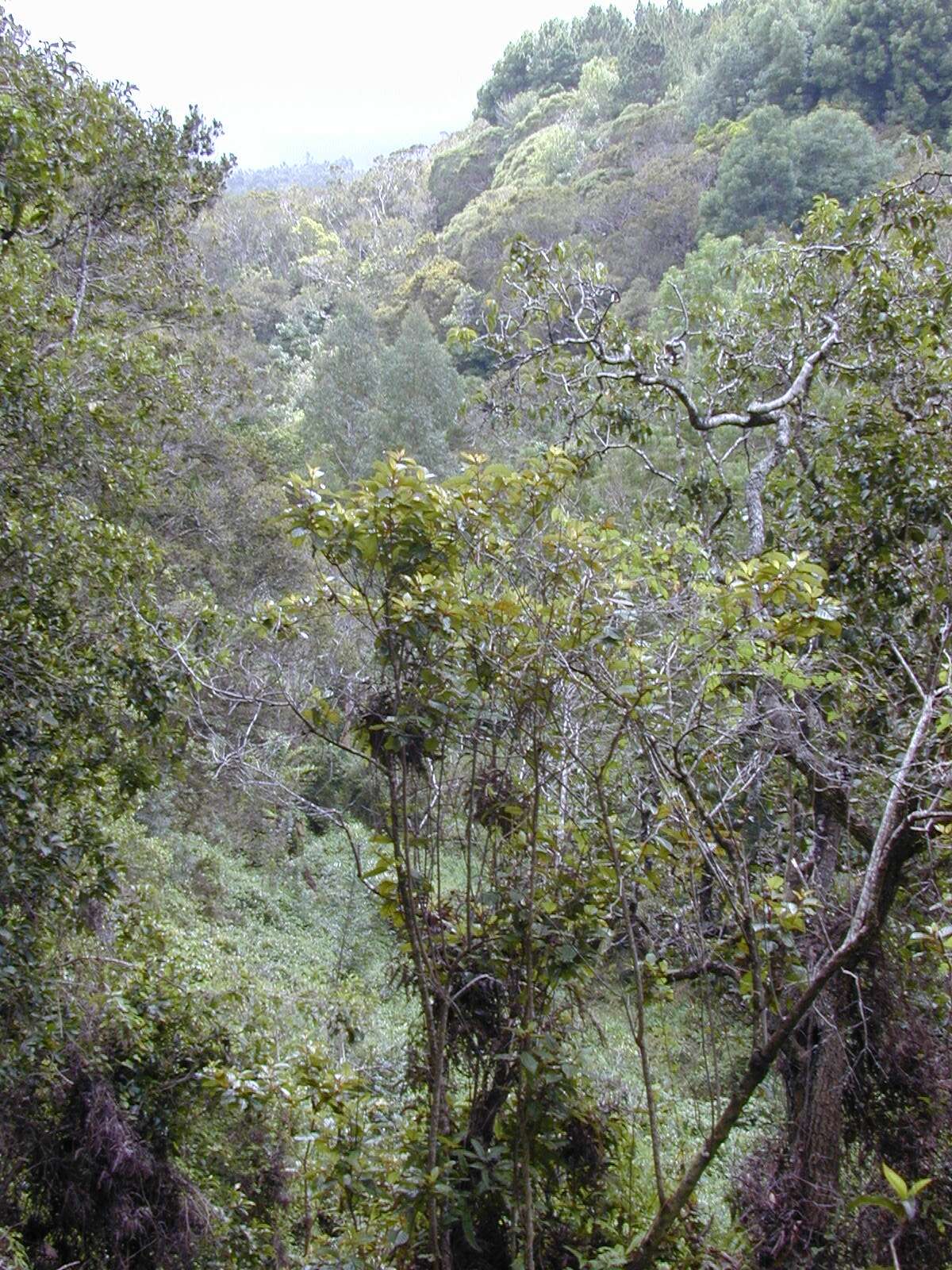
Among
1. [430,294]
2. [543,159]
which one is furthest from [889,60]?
[430,294]

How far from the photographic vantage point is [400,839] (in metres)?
2.81

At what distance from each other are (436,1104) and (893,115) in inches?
1382

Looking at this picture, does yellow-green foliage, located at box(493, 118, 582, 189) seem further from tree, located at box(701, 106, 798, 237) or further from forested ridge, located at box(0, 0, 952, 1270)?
forested ridge, located at box(0, 0, 952, 1270)

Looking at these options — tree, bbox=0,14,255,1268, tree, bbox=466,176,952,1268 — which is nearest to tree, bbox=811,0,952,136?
tree, bbox=466,176,952,1268

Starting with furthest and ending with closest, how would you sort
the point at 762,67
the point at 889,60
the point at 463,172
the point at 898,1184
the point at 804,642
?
the point at 463,172 < the point at 762,67 < the point at 889,60 < the point at 804,642 < the point at 898,1184

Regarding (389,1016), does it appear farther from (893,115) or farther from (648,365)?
(893,115)

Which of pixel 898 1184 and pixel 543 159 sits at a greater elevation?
pixel 543 159

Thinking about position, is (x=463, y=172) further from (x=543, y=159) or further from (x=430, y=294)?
(x=430, y=294)

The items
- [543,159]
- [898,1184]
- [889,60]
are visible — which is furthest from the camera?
[543,159]

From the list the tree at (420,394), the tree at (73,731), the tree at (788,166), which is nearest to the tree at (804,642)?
the tree at (73,731)

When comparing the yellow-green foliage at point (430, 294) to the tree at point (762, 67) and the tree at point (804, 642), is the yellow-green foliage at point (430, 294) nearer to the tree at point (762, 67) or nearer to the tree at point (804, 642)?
the tree at point (762, 67)

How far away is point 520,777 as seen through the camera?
3.07 metres

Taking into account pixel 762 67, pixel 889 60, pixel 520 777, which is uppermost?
pixel 762 67

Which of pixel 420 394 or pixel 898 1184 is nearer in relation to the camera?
pixel 898 1184
